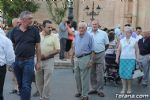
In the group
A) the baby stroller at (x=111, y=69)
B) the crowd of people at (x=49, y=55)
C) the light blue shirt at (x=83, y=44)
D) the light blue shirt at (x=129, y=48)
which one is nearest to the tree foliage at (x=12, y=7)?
the baby stroller at (x=111, y=69)

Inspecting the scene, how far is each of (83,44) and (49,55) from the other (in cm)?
100

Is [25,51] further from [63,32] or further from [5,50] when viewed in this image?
[63,32]

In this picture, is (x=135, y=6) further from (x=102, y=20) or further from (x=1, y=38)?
(x=1, y=38)

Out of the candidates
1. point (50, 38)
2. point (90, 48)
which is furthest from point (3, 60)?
point (90, 48)

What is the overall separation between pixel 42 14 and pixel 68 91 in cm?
3249

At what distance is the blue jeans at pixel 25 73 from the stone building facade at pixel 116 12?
3413 centimetres

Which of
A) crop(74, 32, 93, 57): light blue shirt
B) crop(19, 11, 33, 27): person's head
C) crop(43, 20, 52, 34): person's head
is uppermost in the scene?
crop(19, 11, 33, 27): person's head

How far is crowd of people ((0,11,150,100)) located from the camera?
9.85m

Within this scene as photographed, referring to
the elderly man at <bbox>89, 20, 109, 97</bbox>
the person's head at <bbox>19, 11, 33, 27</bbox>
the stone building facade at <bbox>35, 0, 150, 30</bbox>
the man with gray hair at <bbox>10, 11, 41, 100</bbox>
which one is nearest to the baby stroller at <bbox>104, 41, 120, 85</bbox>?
the elderly man at <bbox>89, 20, 109, 97</bbox>

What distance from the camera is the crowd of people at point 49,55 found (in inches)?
388

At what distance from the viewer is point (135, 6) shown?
4500 centimetres

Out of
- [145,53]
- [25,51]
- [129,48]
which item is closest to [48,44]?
[25,51]

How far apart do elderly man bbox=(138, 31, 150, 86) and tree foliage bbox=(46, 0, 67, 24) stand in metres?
22.1

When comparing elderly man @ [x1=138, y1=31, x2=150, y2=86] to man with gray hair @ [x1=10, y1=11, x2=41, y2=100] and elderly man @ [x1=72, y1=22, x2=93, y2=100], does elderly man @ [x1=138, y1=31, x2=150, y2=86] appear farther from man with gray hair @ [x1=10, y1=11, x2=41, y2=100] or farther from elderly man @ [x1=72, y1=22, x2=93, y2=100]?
man with gray hair @ [x1=10, y1=11, x2=41, y2=100]
